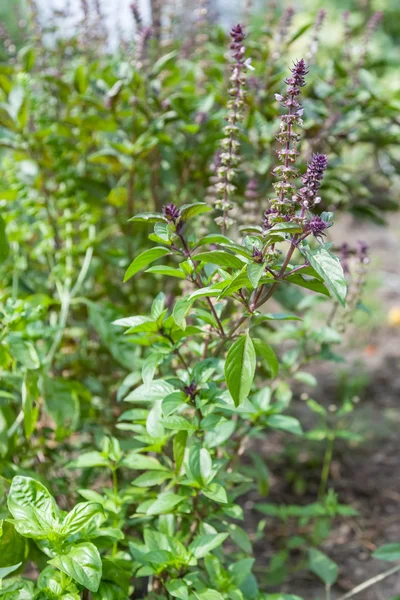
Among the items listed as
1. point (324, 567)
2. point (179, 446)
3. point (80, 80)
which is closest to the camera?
point (179, 446)

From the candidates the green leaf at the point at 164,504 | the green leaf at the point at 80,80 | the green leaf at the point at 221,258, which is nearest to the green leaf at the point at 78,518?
the green leaf at the point at 164,504

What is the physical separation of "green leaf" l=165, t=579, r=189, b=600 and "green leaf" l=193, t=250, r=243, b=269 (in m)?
0.55

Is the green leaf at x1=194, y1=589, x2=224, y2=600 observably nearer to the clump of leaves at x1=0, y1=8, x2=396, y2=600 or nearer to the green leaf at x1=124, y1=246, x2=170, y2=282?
the clump of leaves at x1=0, y1=8, x2=396, y2=600

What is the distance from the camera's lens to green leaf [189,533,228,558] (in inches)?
42.8

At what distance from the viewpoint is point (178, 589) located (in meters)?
1.03

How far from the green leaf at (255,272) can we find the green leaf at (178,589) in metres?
0.54

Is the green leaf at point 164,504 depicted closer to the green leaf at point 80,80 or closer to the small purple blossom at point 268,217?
the small purple blossom at point 268,217

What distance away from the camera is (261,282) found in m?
0.92

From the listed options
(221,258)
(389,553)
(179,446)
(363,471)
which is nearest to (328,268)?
(221,258)

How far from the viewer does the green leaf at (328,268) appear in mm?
837

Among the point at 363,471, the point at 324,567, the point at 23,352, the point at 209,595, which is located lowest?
the point at 363,471

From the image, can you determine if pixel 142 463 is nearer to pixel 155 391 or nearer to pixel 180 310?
pixel 155 391

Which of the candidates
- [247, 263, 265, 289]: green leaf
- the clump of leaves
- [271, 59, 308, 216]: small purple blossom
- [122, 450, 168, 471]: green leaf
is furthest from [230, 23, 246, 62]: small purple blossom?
[122, 450, 168, 471]: green leaf

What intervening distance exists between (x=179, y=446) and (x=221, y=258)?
1.38 ft
